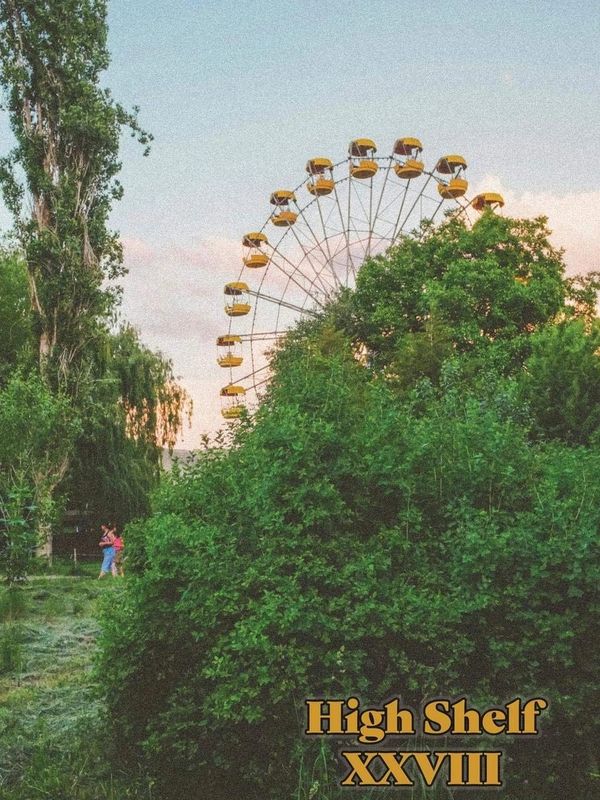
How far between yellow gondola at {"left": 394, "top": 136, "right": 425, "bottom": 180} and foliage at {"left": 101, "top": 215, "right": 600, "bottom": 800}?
33.6m

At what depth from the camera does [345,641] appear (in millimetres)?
5469

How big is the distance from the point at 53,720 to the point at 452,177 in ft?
112

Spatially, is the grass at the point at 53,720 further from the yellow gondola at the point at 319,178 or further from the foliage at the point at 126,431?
the yellow gondola at the point at 319,178

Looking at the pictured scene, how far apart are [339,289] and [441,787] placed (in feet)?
111

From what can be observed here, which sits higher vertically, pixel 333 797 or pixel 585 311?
pixel 585 311

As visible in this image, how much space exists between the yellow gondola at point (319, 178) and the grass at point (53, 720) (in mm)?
29680

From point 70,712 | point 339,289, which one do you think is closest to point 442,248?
point 339,289

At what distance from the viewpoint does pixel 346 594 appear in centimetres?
550

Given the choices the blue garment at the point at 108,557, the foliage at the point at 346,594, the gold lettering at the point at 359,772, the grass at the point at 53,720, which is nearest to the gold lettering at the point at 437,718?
the foliage at the point at 346,594

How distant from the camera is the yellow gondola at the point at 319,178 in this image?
40469 mm

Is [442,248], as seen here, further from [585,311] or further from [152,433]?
[152,433]

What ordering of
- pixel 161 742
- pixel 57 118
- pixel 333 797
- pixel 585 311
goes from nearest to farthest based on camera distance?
pixel 333 797
pixel 161 742
pixel 57 118
pixel 585 311

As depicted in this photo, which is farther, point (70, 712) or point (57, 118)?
point (57, 118)

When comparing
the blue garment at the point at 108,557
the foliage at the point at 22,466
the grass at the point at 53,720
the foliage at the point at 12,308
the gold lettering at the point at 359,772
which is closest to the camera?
the gold lettering at the point at 359,772
